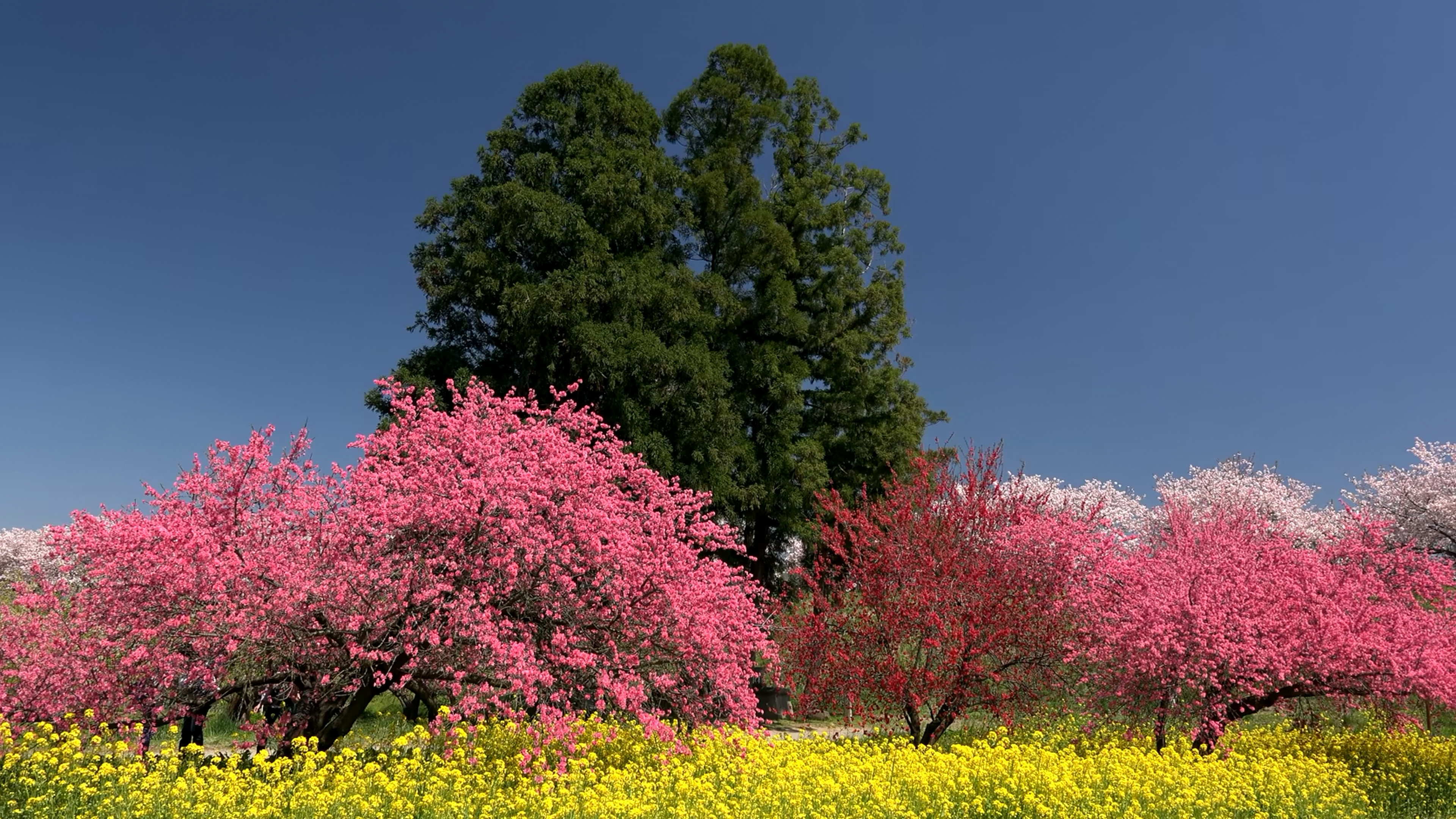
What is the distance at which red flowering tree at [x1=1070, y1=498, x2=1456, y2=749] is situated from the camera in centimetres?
1270

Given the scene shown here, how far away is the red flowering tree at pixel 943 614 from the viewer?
13250mm

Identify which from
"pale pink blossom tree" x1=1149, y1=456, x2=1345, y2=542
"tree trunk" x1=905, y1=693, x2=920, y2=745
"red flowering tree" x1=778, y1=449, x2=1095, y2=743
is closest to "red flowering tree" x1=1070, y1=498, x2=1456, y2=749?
"red flowering tree" x1=778, y1=449, x2=1095, y2=743

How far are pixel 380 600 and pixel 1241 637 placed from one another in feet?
38.7

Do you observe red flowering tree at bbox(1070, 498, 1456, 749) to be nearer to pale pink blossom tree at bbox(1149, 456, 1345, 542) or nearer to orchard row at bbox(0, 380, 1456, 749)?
orchard row at bbox(0, 380, 1456, 749)

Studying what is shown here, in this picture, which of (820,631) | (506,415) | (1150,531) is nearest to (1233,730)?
(820,631)

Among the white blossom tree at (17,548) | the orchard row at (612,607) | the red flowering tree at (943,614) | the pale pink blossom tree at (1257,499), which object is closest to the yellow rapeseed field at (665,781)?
the orchard row at (612,607)

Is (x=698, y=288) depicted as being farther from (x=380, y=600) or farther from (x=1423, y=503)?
(x=1423, y=503)

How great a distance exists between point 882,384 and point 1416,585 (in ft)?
37.3

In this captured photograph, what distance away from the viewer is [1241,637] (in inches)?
504

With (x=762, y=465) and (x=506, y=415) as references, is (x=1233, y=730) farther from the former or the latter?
(x=506, y=415)

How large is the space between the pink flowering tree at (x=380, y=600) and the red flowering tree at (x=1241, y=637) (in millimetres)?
6015

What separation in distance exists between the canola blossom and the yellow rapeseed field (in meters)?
0.03

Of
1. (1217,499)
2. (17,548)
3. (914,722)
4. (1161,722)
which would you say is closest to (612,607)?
(914,722)

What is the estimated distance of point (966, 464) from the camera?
14961 mm
